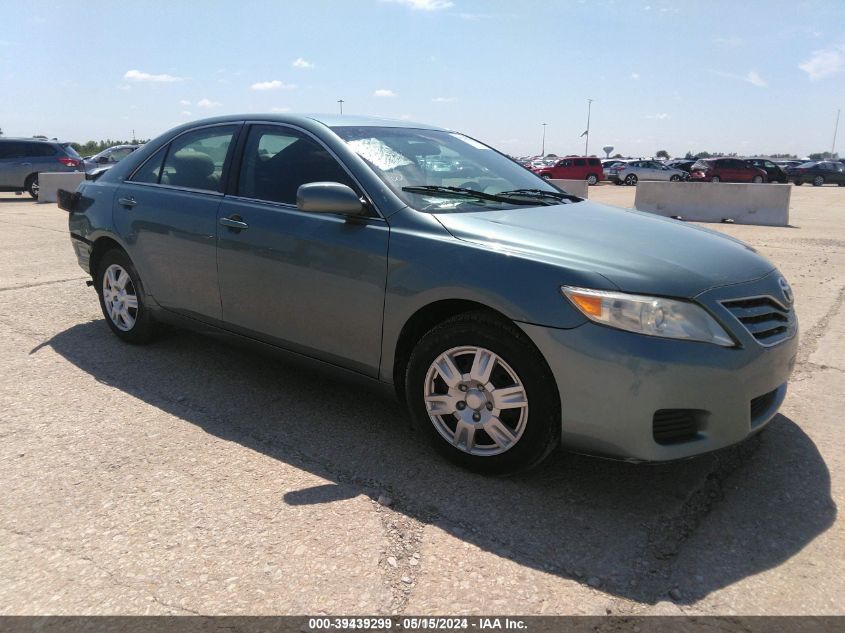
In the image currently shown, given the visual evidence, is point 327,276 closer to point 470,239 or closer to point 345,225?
point 345,225

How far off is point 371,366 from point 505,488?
34.1 inches

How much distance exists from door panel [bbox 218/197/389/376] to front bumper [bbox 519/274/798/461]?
87 centimetres

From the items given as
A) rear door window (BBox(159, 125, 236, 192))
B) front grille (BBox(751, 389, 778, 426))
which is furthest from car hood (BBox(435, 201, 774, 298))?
rear door window (BBox(159, 125, 236, 192))

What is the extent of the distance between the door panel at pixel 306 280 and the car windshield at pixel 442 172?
326mm

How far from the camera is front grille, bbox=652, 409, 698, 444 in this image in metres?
2.59

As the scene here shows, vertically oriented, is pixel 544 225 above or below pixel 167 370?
above

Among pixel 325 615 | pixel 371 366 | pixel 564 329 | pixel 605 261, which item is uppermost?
pixel 605 261

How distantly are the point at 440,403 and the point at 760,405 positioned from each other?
4.46 feet

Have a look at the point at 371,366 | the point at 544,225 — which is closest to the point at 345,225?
the point at 371,366

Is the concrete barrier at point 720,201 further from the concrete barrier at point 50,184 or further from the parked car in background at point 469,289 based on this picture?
the concrete barrier at point 50,184

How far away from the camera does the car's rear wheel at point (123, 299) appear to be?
15.2 ft

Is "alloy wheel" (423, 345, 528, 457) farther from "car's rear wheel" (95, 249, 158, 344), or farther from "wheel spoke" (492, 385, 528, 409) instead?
"car's rear wheel" (95, 249, 158, 344)

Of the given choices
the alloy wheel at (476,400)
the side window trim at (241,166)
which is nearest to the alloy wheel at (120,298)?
the side window trim at (241,166)

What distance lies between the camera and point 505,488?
9.72 ft
